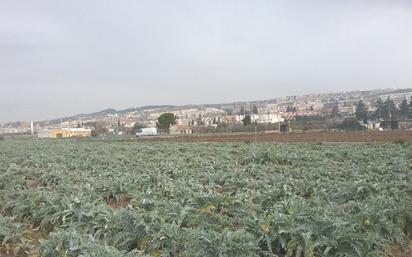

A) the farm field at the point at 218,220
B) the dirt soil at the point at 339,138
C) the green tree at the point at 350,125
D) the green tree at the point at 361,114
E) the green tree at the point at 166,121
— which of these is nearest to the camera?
the farm field at the point at 218,220

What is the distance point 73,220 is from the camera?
835cm

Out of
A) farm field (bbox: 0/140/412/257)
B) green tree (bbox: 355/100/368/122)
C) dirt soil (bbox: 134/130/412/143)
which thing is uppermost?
farm field (bbox: 0/140/412/257)

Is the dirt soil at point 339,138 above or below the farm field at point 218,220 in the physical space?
below

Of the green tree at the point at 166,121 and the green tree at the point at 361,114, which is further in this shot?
the green tree at the point at 166,121

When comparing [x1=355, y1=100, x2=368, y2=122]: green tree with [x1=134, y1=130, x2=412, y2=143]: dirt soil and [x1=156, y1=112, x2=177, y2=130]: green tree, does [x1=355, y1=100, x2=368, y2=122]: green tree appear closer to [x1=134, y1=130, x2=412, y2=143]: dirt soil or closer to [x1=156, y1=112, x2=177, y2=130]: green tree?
[x1=134, y1=130, x2=412, y2=143]: dirt soil

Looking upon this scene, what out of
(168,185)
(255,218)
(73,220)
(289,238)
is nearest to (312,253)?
(289,238)

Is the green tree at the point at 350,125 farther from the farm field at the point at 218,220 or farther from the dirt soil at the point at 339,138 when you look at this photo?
the farm field at the point at 218,220

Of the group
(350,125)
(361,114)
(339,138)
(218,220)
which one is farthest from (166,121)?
(218,220)

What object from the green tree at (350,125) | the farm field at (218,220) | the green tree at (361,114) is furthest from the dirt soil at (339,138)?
the green tree at (361,114)

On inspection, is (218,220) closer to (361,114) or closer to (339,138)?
(339,138)

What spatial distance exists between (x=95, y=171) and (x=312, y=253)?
11.2m

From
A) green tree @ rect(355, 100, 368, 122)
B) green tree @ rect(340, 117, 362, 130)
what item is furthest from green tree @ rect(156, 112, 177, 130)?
green tree @ rect(340, 117, 362, 130)

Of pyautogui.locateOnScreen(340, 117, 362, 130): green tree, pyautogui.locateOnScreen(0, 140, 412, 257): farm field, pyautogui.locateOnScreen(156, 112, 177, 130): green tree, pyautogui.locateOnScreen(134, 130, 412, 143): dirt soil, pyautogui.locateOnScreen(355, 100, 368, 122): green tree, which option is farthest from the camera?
pyautogui.locateOnScreen(156, 112, 177, 130): green tree

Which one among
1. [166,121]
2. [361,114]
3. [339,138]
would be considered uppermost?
[166,121]
